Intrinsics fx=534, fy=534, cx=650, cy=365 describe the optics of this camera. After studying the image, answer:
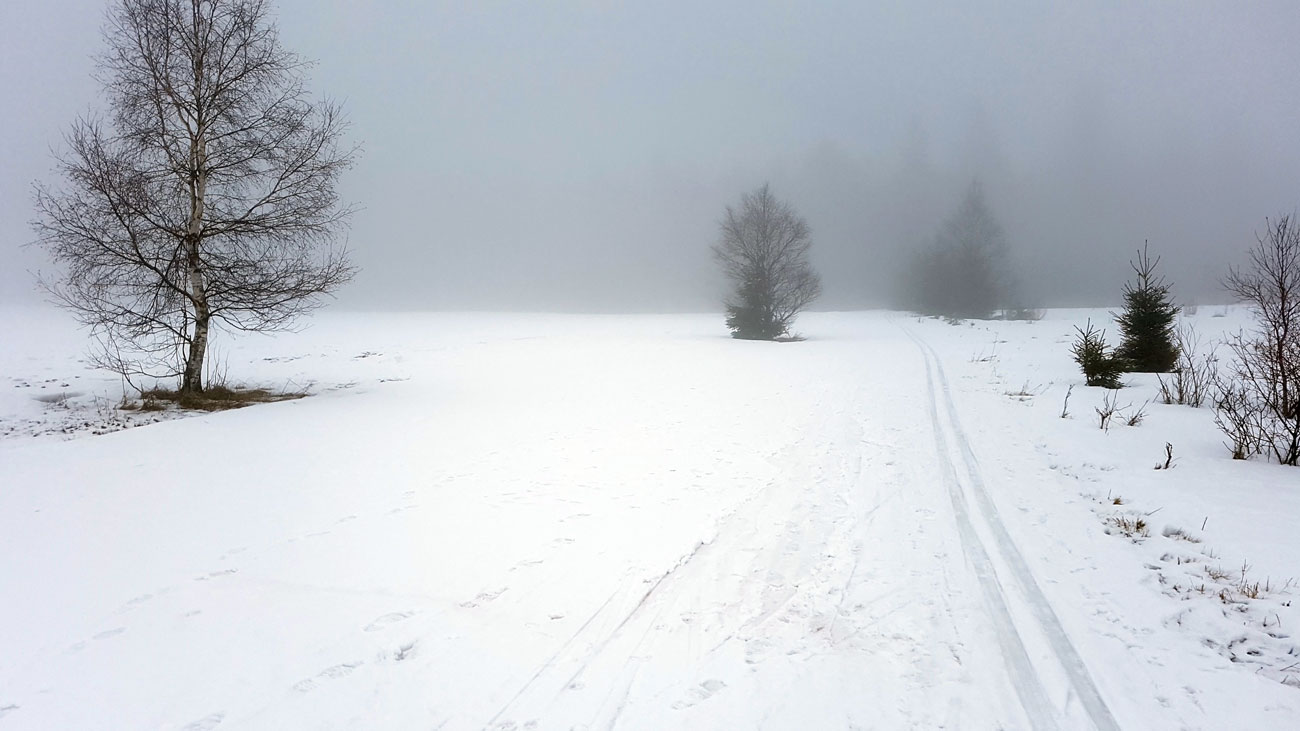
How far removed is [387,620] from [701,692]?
2185mm

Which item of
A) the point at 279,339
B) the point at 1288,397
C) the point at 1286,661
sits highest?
the point at 279,339

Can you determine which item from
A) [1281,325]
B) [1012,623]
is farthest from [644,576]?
[1281,325]

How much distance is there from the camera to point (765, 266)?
1314 inches

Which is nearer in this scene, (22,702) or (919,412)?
(22,702)

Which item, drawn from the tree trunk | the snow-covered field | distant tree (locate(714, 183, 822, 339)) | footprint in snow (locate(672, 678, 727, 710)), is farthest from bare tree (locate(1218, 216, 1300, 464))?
distant tree (locate(714, 183, 822, 339))

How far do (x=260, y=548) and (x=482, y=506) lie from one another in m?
1.97

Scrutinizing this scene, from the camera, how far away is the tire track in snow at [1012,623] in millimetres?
2807

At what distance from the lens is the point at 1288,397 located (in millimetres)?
7625

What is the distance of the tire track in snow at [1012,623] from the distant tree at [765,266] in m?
27.2

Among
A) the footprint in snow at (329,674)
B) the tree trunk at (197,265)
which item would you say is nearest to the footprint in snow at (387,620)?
the footprint in snow at (329,674)

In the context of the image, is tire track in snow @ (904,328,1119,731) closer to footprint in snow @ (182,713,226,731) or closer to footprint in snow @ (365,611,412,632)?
footprint in snow @ (365,611,412,632)

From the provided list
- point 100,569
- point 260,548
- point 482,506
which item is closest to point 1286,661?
point 482,506

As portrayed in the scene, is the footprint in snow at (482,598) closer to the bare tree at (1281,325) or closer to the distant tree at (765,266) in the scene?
the bare tree at (1281,325)

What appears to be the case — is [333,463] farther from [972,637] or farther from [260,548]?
[972,637]
